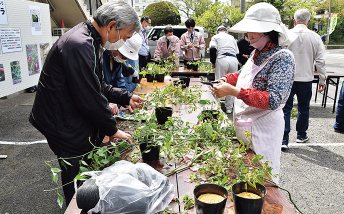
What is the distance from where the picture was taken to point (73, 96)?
164cm

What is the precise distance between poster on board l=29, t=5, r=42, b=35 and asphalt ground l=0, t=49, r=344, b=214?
1.72 meters

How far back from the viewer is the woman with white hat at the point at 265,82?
176 cm

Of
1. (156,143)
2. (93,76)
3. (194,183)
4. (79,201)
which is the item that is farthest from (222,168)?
(93,76)

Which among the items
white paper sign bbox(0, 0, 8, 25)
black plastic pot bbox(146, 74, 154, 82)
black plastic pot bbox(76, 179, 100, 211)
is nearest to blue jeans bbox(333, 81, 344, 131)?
black plastic pot bbox(146, 74, 154, 82)

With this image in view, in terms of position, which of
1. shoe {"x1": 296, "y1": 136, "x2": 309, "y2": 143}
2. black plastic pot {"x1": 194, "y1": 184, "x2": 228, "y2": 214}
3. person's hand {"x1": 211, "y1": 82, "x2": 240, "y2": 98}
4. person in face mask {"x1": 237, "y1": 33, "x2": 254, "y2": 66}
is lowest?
shoe {"x1": 296, "y1": 136, "x2": 309, "y2": 143}

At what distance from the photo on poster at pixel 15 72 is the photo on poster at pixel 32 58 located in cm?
32

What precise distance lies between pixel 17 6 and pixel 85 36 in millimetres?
3354

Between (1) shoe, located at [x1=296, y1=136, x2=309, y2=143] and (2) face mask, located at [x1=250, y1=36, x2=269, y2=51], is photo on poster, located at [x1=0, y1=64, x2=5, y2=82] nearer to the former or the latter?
(2) face mask, located at [x1=250, y1=36, x2=269, y2=51]

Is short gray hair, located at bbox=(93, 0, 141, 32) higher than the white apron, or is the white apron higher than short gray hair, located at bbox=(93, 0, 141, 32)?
short gray hair, located at bbox=(93, 0, 141, 32)

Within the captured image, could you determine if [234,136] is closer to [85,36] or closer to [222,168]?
[222,168]

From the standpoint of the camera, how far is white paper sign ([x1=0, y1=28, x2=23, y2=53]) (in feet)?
12.8

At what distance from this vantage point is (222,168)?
1370 millimetres

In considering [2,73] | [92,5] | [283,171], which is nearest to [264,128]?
[283,171]

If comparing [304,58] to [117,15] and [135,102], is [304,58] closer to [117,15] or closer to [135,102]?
[135,102]
